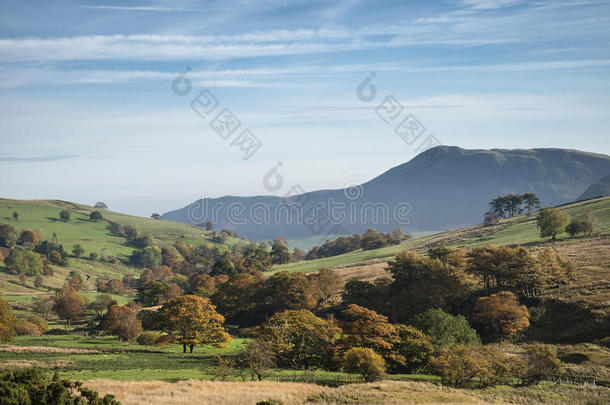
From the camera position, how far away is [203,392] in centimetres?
3506

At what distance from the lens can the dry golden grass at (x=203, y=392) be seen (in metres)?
31.4

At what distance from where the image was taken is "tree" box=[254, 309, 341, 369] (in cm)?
5644

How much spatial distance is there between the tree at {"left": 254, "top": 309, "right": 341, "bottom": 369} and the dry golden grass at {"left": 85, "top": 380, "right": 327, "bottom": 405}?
15.5 meters

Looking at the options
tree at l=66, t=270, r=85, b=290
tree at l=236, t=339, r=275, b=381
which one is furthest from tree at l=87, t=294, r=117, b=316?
tree at l=236, t=339, r=275, b=381

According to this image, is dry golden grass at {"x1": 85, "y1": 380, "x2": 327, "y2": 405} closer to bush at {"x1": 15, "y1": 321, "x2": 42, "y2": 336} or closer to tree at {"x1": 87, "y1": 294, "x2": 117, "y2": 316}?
bush at {"x1": 15, "y1": 321, "x2": 42, "y2": 336}

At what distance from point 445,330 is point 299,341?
19.8 metres

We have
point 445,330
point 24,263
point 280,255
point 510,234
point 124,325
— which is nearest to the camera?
point 445,330

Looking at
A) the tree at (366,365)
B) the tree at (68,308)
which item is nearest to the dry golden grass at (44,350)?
the tree at (366,365)

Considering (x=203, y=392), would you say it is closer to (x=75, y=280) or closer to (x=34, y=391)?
(x=34, y=391)

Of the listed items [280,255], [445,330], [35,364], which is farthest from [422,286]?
[280,255]

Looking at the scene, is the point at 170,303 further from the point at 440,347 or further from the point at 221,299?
the point at 440,347

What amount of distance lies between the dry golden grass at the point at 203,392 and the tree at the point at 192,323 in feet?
94.0

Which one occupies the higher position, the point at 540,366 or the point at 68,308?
the point at 540,366

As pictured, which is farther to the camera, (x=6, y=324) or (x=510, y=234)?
(x=510, y=234)
